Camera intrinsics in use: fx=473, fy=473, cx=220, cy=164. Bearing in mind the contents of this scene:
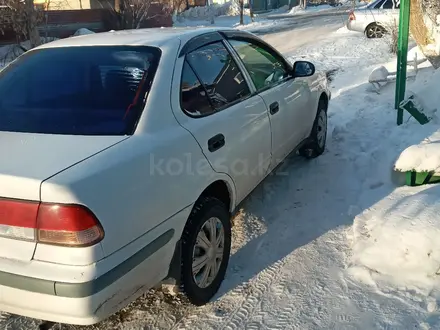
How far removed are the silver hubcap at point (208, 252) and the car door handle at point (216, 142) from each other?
451 mm

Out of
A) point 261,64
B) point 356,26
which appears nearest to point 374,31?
point 356,26

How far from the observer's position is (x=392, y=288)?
3.06 meters

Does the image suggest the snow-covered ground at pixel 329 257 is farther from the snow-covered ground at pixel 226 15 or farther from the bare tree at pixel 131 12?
the snow-covered ground at pixel 226 15

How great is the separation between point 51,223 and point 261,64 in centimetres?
268

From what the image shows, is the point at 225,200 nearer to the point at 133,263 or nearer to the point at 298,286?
the point at 298,286

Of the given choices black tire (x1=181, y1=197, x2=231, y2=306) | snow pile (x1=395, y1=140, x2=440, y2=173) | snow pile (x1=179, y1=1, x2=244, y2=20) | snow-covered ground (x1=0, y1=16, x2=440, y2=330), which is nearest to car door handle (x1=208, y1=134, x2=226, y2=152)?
black tire (x1=181, y1=197, x2=231, y2=306)

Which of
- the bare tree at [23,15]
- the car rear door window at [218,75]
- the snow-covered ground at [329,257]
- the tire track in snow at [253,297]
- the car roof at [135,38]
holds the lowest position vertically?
the tire track in snow at [253,297]

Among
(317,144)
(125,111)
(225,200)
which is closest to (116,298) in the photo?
(125,111)

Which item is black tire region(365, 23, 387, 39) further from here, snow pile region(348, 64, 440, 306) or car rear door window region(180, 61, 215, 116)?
car rear door window region(180, 61, 215, 116)

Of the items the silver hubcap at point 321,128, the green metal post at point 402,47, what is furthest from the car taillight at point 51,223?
the green metal post at point 402,47

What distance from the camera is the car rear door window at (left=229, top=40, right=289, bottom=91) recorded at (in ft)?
12.6

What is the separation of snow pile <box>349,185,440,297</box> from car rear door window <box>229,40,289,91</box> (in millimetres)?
1441

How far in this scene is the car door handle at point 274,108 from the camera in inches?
152

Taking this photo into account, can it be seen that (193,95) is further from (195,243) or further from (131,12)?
(131,12)
